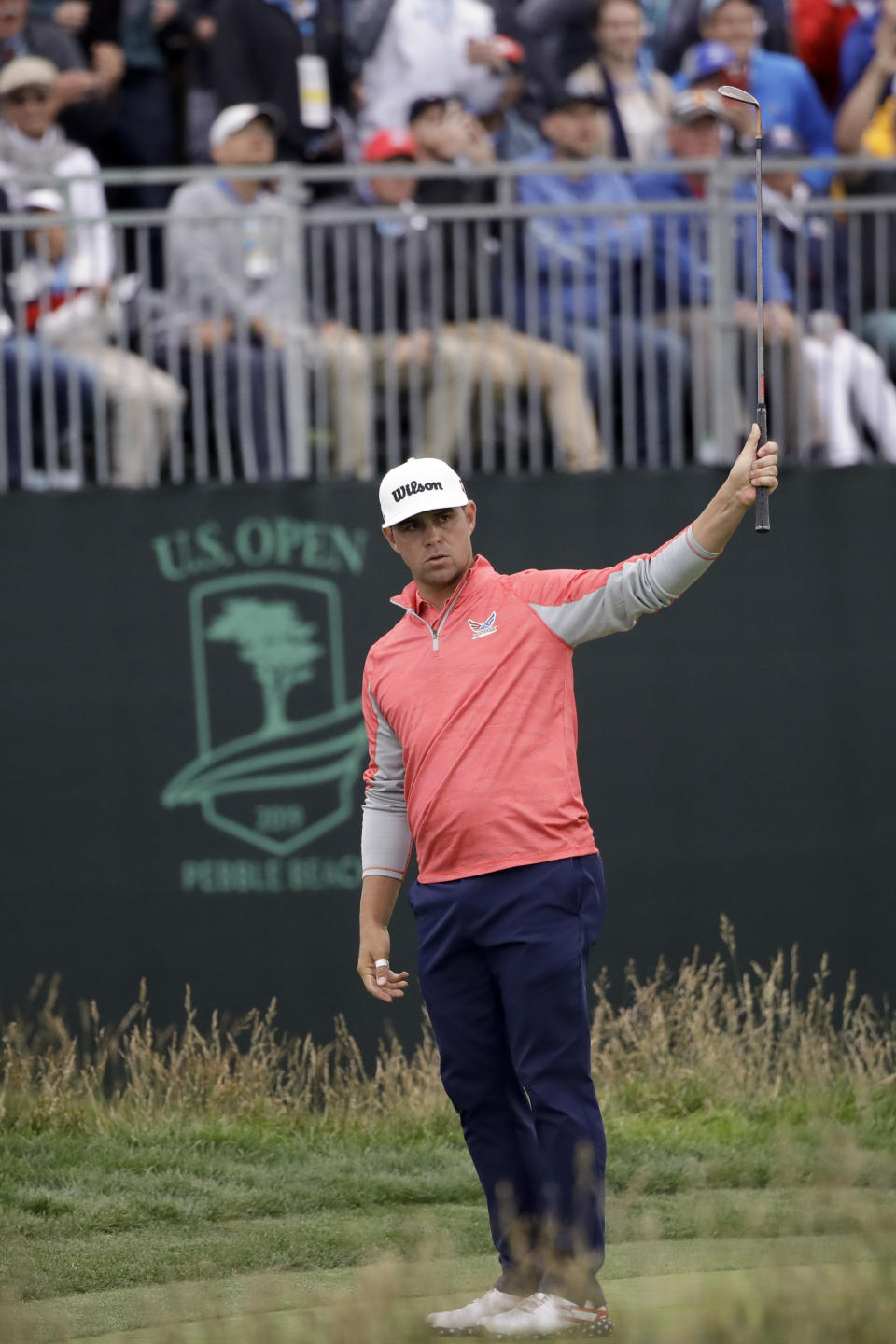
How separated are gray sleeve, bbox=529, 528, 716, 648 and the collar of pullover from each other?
173 mm

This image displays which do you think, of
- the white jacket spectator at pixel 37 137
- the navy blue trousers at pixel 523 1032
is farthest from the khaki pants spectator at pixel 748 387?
the navy blue trousers at pixel 523 1032

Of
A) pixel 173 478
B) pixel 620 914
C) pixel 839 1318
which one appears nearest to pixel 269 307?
pixel 173 478

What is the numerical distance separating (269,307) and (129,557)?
1.38 metres

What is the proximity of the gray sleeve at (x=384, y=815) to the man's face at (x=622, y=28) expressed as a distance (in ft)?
22.8

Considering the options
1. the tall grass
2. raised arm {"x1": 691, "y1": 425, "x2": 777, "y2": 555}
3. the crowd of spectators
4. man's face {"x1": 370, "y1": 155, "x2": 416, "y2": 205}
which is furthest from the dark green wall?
raised arm {"x1": 691, "y1": 425, "x2": 777, "y2": 555}

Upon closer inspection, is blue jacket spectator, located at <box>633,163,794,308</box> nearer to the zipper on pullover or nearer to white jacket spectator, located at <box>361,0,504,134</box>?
white jacket spectator, located at <box>361,0,504,134</box>

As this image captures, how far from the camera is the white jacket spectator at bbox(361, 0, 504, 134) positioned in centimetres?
1139

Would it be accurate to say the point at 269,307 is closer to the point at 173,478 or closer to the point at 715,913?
the point at 173,478

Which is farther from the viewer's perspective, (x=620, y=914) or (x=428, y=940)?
(x=620, y=914)

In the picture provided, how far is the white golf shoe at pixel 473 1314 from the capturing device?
513 centimetres

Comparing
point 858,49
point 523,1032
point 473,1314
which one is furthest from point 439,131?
point 473,1314

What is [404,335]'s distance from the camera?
9.73 metres

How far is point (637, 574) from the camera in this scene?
521 centimetres

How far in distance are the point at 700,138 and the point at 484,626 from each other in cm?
602
